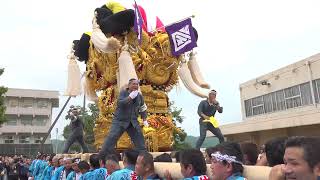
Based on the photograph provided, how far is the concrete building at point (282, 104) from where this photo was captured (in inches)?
875

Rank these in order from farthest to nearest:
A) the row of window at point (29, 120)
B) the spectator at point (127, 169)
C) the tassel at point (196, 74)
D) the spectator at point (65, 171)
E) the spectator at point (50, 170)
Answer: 1. the row of window at point (29, 120)
2. the tassel at point (196, 74)
3. the spectator at point (50, 170)
4. the spectator at point (65, 171)
5. the spectator at point (127, 169)

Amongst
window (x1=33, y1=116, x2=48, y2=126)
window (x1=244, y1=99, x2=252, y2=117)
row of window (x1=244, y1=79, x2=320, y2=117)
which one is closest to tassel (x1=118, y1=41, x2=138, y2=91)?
row of window (x1=244, y1=79, x2=320, y2=117)

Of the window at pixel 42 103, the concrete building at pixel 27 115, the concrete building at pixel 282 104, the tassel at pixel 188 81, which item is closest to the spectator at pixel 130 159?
the tassel at pixel 188 81

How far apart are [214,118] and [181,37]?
245 cm

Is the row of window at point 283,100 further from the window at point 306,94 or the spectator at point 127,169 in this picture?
the spectator at point 127,169

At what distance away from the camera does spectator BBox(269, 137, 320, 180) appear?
1978 mm

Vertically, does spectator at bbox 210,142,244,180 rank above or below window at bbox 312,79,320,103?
below

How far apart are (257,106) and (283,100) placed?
441 centimetres

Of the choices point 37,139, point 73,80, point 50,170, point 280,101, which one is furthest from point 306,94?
point 37,139

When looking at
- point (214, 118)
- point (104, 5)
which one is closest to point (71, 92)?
point (104, 5)

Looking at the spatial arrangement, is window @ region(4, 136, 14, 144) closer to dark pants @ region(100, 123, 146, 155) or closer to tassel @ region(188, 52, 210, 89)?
tassel @ region(188, 52, 210, 89)

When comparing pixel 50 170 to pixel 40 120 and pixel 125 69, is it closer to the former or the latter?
pixel 125 69

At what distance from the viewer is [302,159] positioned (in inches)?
79.7

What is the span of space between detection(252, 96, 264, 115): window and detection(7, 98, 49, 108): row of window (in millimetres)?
29822
